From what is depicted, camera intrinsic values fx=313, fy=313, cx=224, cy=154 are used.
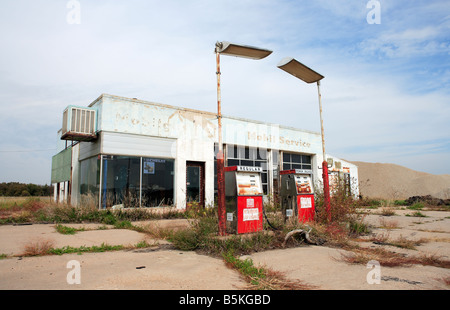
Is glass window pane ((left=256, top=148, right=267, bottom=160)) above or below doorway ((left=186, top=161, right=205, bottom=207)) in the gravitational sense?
above

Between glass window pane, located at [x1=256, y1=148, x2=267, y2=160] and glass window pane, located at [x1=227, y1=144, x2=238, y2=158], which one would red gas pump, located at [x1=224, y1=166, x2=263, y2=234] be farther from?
glass window pane, located at [x1=256, y1=148, x2=267, y2=160]

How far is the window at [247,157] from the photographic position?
1744cm

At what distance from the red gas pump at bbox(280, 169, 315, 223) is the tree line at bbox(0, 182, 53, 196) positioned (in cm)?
4335

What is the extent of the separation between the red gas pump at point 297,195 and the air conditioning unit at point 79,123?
332 inches

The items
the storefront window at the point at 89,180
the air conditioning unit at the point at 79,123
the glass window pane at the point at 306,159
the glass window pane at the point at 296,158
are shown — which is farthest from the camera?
the glass window pane at the point at 306,159

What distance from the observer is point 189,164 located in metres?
15.8

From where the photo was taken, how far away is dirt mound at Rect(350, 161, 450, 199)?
53.7 metres

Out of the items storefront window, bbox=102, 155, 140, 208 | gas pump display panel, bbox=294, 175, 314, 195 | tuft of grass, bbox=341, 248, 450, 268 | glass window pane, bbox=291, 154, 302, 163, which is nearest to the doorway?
storefront window, bbox=102, 155, 140, 208

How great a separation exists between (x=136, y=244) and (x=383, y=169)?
6673 cm

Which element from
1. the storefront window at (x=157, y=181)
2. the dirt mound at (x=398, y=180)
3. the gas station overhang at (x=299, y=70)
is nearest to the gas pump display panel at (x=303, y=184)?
the gas station overhang at (x=299, y=70)

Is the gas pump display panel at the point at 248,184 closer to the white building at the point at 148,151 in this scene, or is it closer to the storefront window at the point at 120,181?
the white building at the point at 148,151
